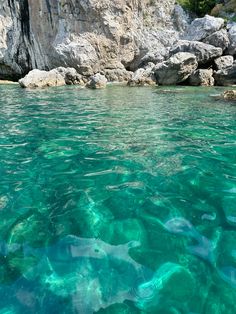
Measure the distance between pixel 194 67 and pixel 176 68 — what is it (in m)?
1.91

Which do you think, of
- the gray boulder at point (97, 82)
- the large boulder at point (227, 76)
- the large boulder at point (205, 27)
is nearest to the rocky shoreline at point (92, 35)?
the large boulder at point (205, 27)

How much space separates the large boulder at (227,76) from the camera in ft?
77.5

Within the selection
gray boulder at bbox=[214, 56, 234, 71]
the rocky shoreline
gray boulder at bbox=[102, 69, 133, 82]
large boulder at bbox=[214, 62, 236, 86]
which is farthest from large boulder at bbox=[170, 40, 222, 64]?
gray boulder at bbox=[102, 69, 133, 82]

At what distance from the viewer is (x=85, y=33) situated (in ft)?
113

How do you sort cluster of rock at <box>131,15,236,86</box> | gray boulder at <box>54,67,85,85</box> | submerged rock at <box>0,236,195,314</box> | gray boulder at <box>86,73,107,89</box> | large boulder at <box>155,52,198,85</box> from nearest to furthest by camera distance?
1. submerged rock at <box>0,236,195,314</box>
2. gray boulder at <box>86,73,107,89</box>
3. large boulder at <box>155,52,198,85</box>
4. cluster of rock at <box>131,15,236,86</box>
5. gray boulder at <box>54,67,85,85</box>

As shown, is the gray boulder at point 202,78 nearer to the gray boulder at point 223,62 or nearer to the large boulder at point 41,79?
the gray boulder at point 223,62

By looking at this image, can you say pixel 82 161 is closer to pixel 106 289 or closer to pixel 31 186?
pixel 31 186

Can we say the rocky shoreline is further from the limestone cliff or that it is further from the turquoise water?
the turquoise water

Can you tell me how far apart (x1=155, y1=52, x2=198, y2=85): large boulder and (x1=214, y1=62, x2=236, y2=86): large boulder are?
→ 7.36 feet

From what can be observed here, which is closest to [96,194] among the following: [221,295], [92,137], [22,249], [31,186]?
[31,186]

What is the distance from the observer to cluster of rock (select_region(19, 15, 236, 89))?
2400cm

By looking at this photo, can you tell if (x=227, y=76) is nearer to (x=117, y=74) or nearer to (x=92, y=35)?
(x=117, y=74)

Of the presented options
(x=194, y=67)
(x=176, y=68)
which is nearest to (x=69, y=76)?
(x=176, y=68)

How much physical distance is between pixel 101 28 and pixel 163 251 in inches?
1417
